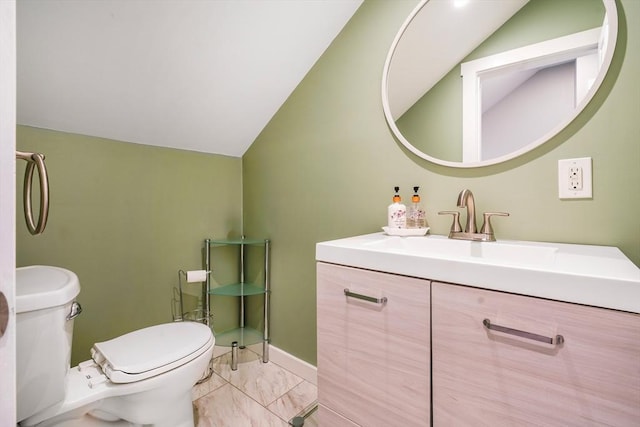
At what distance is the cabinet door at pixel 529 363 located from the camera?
0.53 m

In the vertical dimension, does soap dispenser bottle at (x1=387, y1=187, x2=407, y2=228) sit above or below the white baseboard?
above

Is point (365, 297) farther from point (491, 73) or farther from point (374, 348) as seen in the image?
point (491, 73)

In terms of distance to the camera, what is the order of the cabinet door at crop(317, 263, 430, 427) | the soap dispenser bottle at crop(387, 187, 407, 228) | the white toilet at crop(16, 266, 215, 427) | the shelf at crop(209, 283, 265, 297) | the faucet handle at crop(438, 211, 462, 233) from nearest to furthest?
the cabinet door at crop(317, 263, 430, 427) < the white toilet at crop(16, 266, 215, 427) < the faucet handle at crop(438, 211, 462, 233) < the soap dispenser bottle at crop(387, 187, 407, 228) < the shelf at crop(209, 283, 265, 297)

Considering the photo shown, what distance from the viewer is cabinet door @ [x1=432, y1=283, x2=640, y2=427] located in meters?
0.53

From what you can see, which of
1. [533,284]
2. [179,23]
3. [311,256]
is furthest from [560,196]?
[179,23]

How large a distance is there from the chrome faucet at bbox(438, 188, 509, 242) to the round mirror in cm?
15

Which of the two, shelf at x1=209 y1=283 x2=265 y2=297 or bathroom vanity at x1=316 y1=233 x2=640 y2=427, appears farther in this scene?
shelf at x1=209 y1=283 x2=265 y2=297

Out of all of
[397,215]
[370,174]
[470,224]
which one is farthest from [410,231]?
[370,174]

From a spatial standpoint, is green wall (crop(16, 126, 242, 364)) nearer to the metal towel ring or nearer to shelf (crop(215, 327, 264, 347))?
shelf (crop(215, 327, 264, 347))

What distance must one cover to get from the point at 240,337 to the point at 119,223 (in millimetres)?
1023

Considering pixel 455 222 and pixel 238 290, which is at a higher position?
pixel 455 222

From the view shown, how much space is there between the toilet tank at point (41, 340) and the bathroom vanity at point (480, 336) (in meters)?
0.84

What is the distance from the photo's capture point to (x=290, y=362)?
5.76ft

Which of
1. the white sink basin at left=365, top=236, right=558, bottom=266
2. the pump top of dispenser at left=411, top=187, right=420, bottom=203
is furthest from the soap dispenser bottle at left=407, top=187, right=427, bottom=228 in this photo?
the white sink basin at left=365, top=236, right=558, bottom=266
